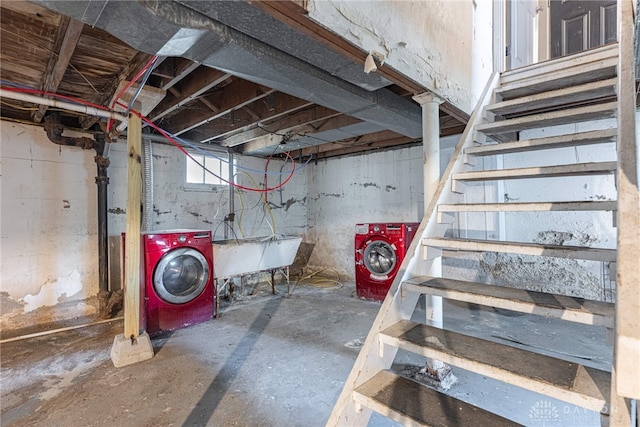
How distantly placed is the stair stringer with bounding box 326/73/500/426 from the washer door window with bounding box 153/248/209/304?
7.63 ft

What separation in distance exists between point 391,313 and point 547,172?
1058mm

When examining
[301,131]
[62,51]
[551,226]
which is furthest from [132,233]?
[551,226]

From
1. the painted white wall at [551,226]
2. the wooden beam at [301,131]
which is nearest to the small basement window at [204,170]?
the wooden beam at [301,131]

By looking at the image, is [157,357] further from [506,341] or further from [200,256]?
[506,341]

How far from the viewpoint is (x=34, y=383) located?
2121 mm

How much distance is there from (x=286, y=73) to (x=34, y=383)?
2.72 metres

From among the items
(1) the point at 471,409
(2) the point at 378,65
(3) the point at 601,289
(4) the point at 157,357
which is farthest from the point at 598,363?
(4) the point at 157,357

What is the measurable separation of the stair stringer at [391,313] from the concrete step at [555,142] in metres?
0.13

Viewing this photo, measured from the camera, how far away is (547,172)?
151 cm

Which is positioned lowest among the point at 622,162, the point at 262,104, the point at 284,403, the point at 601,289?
the point at 284,403

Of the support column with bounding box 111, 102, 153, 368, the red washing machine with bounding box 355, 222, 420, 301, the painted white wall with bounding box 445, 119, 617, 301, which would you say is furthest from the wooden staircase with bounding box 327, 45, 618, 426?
the support column with bounding box 111, 102, 153, 368

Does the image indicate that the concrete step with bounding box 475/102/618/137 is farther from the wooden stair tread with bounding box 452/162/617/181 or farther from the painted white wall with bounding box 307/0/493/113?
the wooden stair tread with bounding box 452/162/617/181

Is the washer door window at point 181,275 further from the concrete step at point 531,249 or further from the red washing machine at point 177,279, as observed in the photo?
the concrete step at point 531,249

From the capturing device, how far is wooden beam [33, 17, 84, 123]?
5.32 feet
